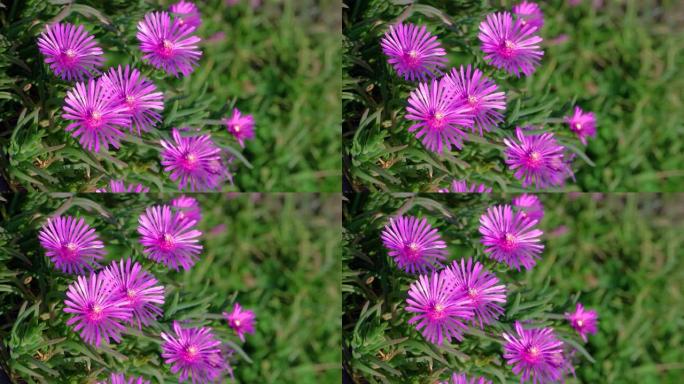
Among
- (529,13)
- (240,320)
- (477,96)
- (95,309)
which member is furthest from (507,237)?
(95,309)

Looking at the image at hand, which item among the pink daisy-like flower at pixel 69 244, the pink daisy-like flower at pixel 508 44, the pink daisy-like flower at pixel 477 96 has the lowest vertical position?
the pink daisy-like flower at pixel 69 244

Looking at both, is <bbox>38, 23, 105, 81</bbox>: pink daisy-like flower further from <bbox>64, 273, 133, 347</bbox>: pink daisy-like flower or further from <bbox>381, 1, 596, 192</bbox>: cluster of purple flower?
<bbox>381, 1, 596, 192</bbox>: cluster of purple flower

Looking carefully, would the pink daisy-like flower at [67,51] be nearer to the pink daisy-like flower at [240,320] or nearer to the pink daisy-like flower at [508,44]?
the pink daisy-like flower at [240,320]

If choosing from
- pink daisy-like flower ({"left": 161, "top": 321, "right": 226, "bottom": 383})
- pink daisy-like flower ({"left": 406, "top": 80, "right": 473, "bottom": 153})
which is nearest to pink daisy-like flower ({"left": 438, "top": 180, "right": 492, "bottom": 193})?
pink daisy-like flower ({"left": 406, "top": 80, "right": 473, "bottom": 153})

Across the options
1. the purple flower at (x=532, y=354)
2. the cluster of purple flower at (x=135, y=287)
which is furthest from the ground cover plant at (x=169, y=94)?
the purple flower at (x=532, y=354)

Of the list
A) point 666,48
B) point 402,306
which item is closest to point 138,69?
point 402,306

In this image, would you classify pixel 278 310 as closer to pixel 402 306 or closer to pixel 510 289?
pixel 402 306
